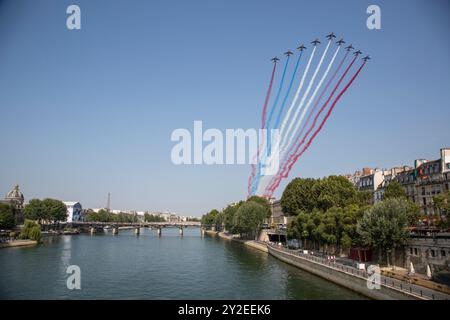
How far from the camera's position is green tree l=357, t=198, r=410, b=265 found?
47906mm

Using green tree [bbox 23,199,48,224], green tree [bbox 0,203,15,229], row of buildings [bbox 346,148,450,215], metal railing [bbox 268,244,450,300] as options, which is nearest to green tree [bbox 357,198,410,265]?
metal railing [bbox 268,244,450,300]

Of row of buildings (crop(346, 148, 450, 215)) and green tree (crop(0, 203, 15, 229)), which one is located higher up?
row of buildings (crop(346, 148, 450, 215))

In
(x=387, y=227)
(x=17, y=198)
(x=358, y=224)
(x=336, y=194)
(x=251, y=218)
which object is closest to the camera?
(x=387, y=227)

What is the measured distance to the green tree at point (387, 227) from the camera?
47.9 m

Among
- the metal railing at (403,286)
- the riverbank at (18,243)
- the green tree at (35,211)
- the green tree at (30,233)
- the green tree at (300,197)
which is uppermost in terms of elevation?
the green tree at (300,197)

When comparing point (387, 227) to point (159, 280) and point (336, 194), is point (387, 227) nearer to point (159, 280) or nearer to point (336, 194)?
point (159, 280)

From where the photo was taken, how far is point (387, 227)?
1891 inches

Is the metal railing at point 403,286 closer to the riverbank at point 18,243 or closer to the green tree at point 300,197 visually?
the green tree at point 300,197

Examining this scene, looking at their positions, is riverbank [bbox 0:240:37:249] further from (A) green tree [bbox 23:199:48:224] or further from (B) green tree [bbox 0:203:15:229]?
(A) green tree [bbox 23:199:48:224]

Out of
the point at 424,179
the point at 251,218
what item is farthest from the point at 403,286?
the point at 251,218

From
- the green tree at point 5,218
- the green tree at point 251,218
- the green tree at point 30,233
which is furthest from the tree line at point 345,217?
the green tree at point 5,218

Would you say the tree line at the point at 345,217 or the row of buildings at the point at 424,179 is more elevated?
the row of buildings at the point at 424,179
